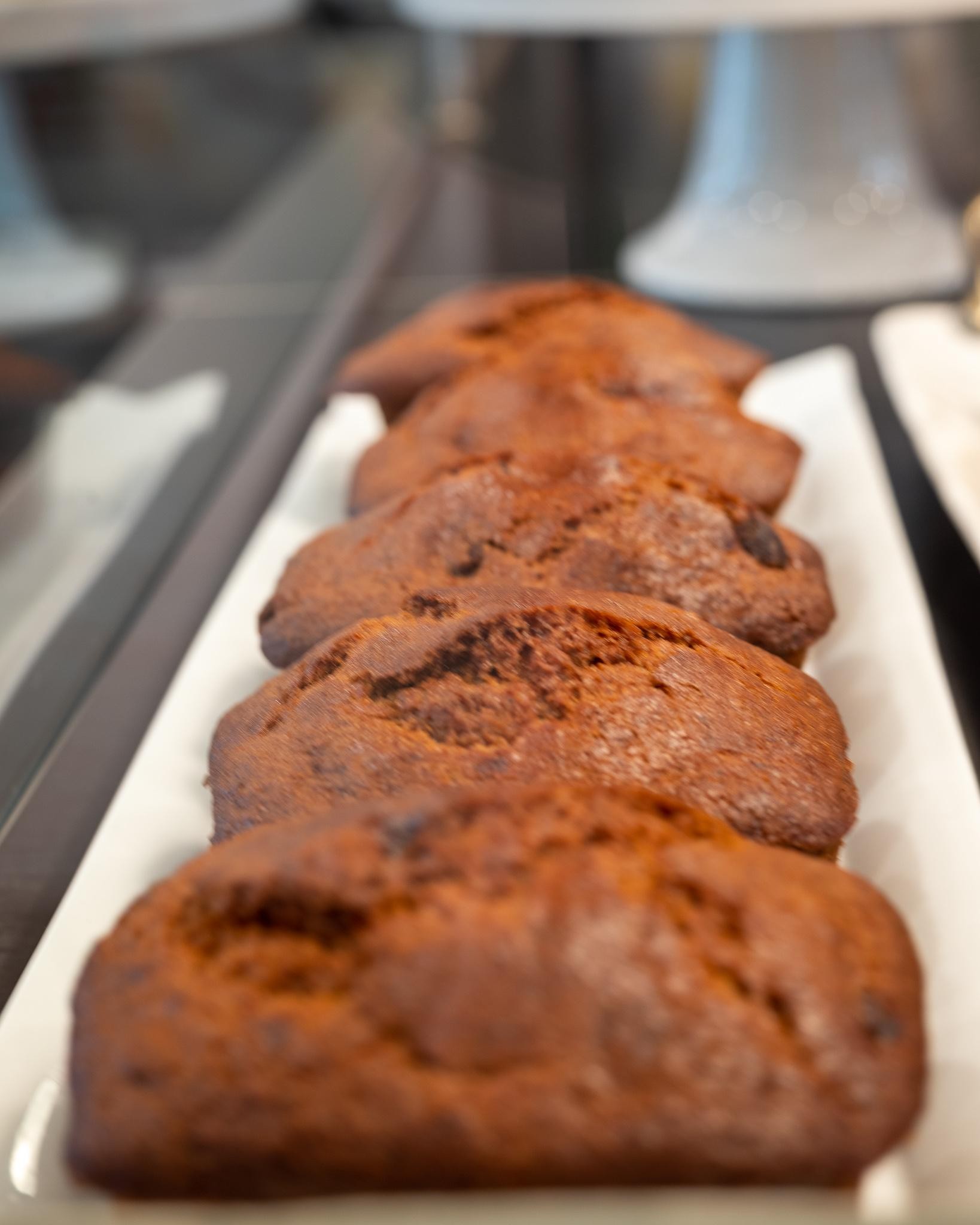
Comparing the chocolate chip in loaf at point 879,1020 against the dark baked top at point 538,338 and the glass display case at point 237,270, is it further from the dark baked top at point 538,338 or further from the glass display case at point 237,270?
the dark baked top at point 538,338

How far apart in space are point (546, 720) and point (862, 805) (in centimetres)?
26

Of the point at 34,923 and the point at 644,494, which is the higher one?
the point at 644,494

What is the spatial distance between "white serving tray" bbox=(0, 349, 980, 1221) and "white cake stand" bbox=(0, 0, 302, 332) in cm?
69

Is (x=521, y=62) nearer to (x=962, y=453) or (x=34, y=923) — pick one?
(x=962, y=453)

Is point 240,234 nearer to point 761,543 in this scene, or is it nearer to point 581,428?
point 581,428

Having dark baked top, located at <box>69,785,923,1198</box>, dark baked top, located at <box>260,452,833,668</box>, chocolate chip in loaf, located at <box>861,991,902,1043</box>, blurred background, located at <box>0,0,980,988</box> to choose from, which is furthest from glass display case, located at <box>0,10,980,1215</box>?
chocolate chip in loaf, located at <box>861,991,902,1043</box>

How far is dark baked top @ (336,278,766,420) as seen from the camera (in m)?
1.42

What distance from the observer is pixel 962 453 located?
1374mm

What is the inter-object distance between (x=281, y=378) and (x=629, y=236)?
34.1 inches

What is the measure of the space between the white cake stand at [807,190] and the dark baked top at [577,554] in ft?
3.91

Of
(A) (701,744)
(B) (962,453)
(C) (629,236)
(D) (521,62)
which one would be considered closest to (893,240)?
(C) (629,236)

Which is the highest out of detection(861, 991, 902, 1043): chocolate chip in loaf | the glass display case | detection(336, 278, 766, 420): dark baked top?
detection(861, 991, 902, 1043): chocolate chip in loaf

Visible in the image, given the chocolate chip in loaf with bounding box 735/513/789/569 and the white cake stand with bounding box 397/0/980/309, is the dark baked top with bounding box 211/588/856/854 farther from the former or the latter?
the white cake stand with bounding box 397/0/980/309

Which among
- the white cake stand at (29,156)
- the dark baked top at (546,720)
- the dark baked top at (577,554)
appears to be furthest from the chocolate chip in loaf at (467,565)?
the white cake stand at (29,156)
